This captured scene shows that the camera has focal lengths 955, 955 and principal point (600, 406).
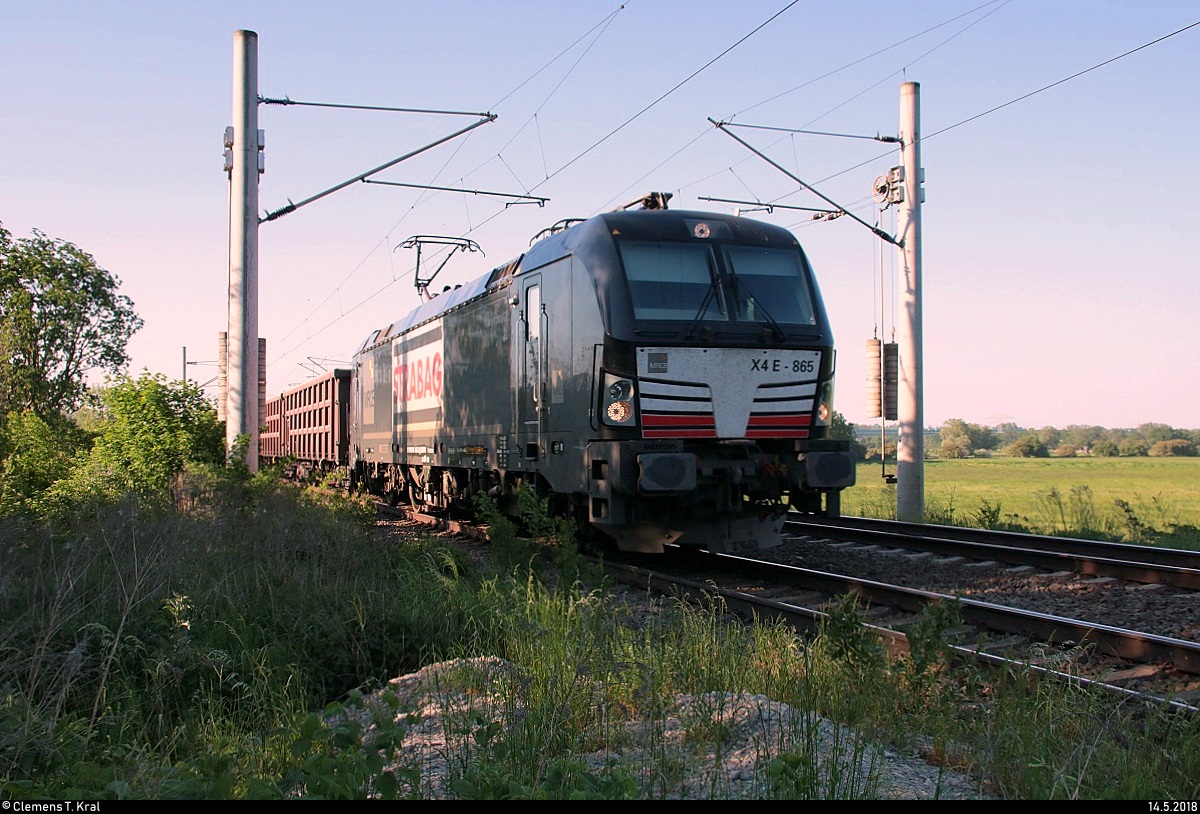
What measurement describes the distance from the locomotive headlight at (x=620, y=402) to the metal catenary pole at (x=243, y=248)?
6.99 m

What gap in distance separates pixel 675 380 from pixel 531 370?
2.26 m

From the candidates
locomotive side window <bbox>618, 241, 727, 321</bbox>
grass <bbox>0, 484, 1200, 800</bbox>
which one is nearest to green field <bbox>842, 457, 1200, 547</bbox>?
locomotive side window <bbox>618, 241, 727, 321</bbox>

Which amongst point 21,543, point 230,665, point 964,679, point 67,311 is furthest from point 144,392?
point 67,311

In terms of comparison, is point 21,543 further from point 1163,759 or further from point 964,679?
point 1163,759

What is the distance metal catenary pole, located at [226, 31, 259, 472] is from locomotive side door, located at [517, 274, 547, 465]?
4852mm

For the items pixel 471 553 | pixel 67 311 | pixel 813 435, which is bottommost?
pixel 471 553

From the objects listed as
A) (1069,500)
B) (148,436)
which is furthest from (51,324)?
(1069,500)

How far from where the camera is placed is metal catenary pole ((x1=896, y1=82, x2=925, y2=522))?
1598 centimetres

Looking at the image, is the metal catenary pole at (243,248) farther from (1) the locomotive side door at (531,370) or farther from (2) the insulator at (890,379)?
(2) the insulator at (890,379)

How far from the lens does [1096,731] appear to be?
4.47 metres

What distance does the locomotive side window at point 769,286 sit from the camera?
988cm

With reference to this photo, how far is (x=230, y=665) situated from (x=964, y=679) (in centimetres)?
442

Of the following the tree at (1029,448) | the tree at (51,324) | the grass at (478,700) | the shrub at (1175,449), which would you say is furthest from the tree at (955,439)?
A: the grass at (478,700)

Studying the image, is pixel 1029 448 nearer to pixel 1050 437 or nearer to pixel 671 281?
pixel 1050 437
